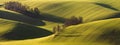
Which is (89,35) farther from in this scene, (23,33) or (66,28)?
(23,33)

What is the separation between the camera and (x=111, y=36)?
69000 mm

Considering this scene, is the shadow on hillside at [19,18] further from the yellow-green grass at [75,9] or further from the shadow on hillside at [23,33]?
the shadow on hillside at [23,33]

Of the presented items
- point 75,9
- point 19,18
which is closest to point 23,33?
point 19,18

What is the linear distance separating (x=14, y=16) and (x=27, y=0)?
32.1 meters

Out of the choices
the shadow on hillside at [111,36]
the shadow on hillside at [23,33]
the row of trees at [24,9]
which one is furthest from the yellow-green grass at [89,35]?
the row of trees at [24,9]

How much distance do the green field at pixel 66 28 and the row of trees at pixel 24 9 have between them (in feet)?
8.52

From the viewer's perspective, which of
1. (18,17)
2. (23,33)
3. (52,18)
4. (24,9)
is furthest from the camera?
(24,9)

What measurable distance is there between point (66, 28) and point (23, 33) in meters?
18.1

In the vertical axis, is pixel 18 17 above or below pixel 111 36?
above

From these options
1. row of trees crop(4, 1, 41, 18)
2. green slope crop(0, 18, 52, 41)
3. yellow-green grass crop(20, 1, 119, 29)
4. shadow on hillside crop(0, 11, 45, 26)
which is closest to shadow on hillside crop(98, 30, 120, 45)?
green slope crop(0, 18, 52, 41)

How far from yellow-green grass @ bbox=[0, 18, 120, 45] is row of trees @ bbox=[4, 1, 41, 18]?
5158 centimetres

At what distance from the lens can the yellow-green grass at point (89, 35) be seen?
68.1m

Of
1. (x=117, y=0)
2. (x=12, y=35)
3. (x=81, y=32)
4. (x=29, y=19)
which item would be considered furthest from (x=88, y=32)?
(x=117, y=0)

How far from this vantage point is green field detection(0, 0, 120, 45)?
70.1 metres
